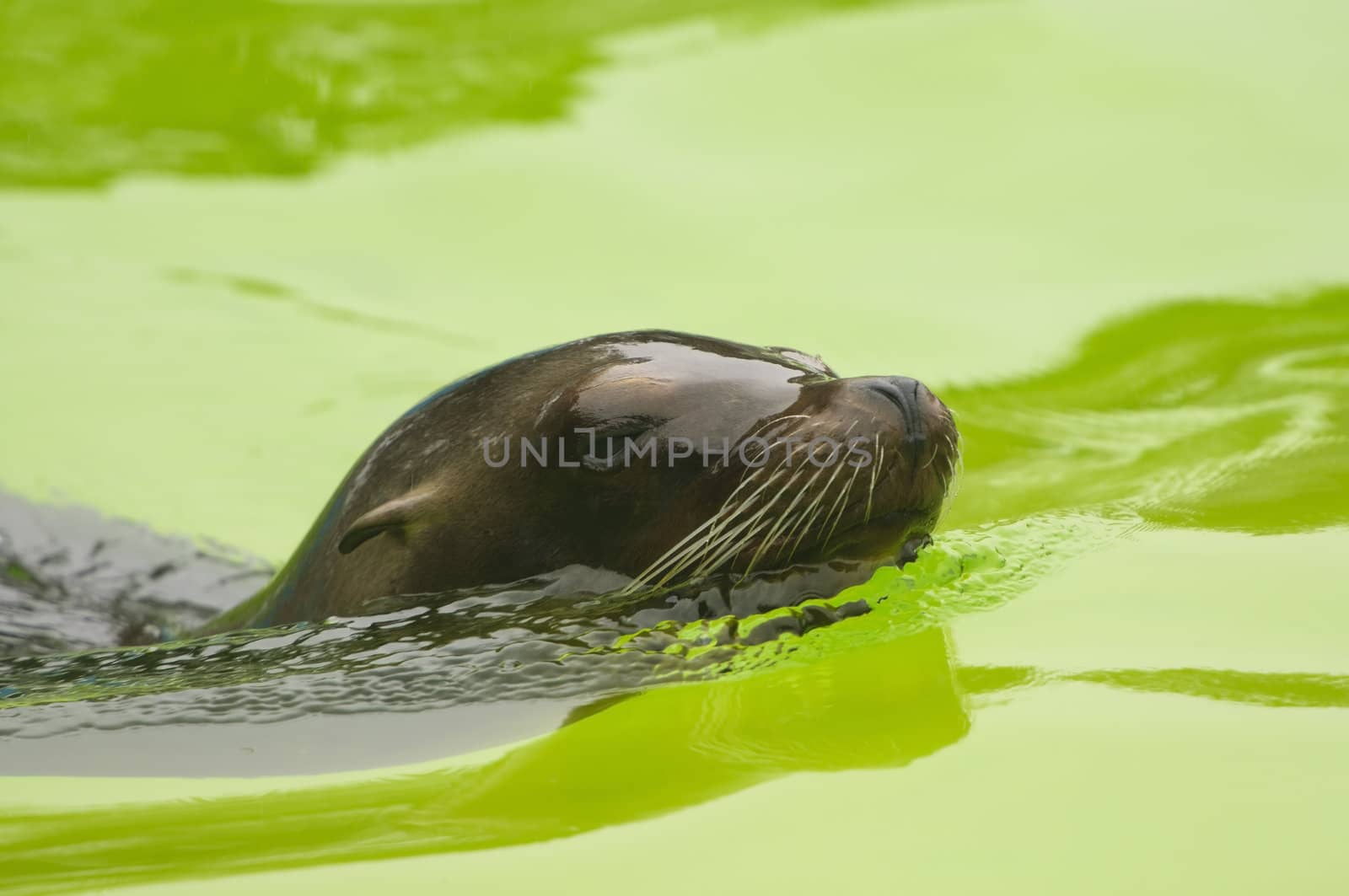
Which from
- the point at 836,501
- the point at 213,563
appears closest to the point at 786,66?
the point at 213,563

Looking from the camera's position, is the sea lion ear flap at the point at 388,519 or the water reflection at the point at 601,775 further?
the sea lion ear flap at the point at 388,519

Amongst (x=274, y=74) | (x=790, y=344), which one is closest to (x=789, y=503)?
(x=790, y=344)

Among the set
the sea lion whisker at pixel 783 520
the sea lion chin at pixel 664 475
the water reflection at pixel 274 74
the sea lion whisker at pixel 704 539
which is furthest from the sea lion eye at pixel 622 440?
the water reflection at pixel 274 74

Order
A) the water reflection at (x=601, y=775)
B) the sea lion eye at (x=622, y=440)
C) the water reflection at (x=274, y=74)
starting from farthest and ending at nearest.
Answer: the water reflection at (x=274, y=74) < the sea lion eye at (x=622, y=440) < the water reflection at (x=601, y=775)

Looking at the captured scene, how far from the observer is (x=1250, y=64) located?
8.13 m

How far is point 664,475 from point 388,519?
595mm

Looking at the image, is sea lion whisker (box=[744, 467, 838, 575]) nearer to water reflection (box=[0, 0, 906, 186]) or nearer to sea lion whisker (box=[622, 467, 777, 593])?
sea lion whisker (box=[622, 467, 777, 593])

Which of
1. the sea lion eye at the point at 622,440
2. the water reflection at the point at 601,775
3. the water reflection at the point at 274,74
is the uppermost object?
the water reflection at the point at 274,74

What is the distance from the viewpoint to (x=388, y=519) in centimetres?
345

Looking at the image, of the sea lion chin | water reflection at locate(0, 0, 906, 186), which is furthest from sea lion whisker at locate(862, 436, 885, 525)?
water reflection at locate(0, 0, 906, 186)

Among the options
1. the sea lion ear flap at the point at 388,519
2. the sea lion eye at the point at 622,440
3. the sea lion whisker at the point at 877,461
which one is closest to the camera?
the sea lion whisker at the point at 877,461

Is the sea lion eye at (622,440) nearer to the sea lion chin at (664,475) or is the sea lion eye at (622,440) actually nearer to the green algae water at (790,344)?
the sea lion chin at (664,475)

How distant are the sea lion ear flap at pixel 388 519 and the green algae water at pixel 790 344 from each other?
36 centimetres

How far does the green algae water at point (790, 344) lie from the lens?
2.41 metres
